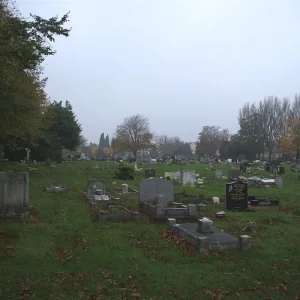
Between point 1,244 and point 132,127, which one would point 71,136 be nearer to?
point 132,127

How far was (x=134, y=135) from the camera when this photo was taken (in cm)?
7719

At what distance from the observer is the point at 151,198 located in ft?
47.3

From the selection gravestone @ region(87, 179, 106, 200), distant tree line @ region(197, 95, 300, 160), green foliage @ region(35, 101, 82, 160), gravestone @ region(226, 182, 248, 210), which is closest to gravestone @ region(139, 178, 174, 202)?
gravestone @ region(226, 182, 248, 210)

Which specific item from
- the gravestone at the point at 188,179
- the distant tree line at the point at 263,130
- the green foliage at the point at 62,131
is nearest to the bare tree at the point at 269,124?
the distant tree line at the point at 263,130

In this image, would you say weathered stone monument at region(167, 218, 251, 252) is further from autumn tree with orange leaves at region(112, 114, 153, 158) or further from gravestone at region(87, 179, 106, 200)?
autumn tree with orange leaves at region(112, 114, 153, 158)

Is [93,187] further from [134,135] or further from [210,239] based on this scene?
[134,135]

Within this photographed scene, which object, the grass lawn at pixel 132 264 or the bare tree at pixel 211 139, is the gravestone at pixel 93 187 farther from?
the bare tree at pixel 211 139

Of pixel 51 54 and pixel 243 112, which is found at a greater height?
pixel 243 112

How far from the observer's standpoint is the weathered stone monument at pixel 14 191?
40.2 feet

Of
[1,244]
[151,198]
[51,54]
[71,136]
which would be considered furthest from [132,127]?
[1,244]

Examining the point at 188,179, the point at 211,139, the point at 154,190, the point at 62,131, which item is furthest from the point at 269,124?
the point at 154,190

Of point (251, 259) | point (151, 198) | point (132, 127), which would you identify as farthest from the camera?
point (132, 127)

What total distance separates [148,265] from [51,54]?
14952 mm

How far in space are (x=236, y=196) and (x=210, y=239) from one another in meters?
6.28
